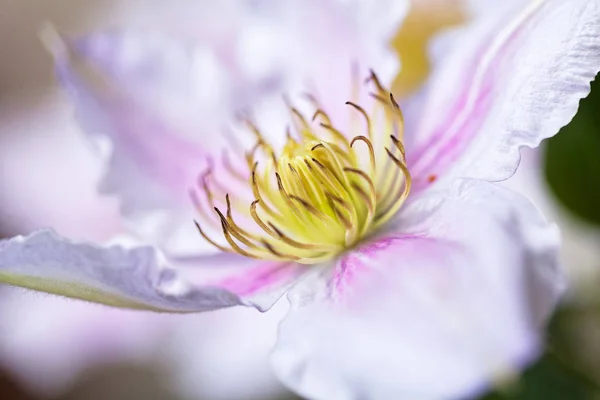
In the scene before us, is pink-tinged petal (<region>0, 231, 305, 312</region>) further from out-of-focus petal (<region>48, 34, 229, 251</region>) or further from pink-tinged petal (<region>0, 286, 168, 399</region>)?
pink-tinged petal (<region>0, 286, 168, 399</region>)

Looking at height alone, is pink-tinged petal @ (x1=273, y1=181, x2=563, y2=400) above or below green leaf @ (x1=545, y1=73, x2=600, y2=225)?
above

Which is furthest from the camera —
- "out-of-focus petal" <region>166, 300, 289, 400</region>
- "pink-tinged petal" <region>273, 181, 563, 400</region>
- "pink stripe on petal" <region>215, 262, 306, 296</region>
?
"out-of-focus petal" <region>166, 300, 289, 400</region>

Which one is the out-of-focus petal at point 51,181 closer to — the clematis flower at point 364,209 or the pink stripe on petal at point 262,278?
the clematis flower at point 364,209

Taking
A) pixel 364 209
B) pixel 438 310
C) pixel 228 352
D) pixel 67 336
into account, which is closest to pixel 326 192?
pixel 364 209

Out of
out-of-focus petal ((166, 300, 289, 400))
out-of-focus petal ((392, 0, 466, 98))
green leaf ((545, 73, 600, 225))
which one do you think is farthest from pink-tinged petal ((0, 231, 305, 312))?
out-of-focus petal ((392, 0, 466, 98))

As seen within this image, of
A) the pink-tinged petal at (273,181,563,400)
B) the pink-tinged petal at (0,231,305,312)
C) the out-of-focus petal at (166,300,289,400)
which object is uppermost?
the pink-tinged petal at (0,231,305,312)

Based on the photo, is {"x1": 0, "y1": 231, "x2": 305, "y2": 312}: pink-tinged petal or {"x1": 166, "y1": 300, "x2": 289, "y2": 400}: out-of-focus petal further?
{"x1": 166, "y1": 300, "x2": 289, "y2": 400}: out-of-focus petal

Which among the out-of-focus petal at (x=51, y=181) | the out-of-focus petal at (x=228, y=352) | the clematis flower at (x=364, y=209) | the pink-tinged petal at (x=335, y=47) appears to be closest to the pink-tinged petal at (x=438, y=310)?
the clematis flower at (x=364, y=209)

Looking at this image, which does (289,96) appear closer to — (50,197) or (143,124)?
(143,124)
